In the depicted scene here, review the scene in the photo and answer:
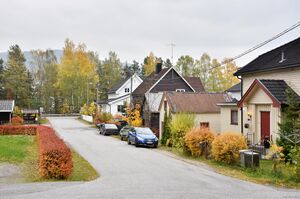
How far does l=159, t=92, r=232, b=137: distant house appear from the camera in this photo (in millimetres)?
34031

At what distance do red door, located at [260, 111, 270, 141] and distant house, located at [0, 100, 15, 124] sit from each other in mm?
40032

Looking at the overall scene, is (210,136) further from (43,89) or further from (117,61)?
(117,61)

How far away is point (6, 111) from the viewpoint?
51875 mm

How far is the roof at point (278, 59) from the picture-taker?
2153 cm

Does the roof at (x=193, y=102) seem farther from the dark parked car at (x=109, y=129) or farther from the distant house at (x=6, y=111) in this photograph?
the distant house at (x=6, y=111)

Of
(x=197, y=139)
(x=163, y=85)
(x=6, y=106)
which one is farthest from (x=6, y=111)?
(x=197, y=139)

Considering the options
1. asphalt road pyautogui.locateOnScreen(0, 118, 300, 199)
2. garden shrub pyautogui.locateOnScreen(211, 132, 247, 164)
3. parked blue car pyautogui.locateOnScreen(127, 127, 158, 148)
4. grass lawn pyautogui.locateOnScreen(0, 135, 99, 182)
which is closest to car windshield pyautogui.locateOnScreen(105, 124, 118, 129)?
parked blue car pyautogui.locateOnScreen(127, 127, 158, 148)

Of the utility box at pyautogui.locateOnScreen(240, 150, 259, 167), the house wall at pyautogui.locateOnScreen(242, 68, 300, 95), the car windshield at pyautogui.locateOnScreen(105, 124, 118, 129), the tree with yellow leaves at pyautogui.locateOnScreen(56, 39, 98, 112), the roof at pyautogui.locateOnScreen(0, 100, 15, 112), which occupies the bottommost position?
the utility box at pyautogui.locateOnScreen(240, 150, 259, 167)

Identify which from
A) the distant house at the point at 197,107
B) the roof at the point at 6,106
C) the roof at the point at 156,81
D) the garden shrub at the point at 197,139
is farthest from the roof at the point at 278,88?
the roof at the point at 6,106

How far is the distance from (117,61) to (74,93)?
22.8 m

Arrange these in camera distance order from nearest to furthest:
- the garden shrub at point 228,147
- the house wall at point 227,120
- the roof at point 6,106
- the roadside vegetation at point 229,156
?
1. the roadside vegetation at point 229,156
2. the garden shrub at point 228,147
3. the house wall at point 227,120
4. the roof at point 6,106

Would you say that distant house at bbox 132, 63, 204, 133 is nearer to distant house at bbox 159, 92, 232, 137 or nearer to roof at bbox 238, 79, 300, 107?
distant house at bbox 159, 92, 232, 137

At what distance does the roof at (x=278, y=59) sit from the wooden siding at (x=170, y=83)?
2571 cm

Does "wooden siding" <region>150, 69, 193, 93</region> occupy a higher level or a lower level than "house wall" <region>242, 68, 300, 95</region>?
higher
